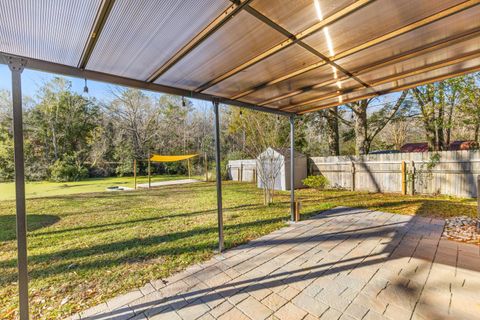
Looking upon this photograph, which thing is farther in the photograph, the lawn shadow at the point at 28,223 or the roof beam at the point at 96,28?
the lawn shadow at the point at 28,223

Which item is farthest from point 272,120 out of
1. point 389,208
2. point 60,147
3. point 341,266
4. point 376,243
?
point 60,147

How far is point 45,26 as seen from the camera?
141cm

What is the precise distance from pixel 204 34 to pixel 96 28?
0.72 metres

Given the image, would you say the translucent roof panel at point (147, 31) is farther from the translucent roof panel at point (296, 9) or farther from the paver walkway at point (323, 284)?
the paver walkway at point (323, 284)

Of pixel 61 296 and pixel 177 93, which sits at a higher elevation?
pixel 177 93

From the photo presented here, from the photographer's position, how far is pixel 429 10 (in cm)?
152

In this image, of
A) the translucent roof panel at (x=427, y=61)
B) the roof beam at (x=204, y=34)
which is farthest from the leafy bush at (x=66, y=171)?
the translucent roof panel at (x=427, y=61)

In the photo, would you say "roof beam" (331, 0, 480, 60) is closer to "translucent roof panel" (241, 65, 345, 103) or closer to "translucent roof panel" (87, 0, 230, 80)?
"translucent roof panel" (241, 65, 345, 103)

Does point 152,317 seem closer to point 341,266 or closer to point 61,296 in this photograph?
point 61,296

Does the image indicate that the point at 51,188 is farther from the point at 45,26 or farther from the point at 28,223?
the point at 45,26

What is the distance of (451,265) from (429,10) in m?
2.62

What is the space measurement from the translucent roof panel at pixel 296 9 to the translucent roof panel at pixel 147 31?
27 centimetres

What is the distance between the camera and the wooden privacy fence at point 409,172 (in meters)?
6.14

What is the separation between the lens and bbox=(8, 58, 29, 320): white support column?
1662mm
